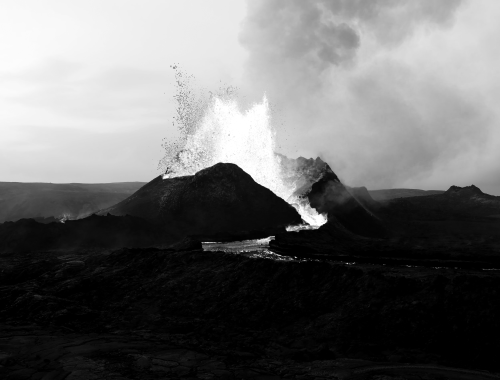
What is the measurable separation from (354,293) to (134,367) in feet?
19.0

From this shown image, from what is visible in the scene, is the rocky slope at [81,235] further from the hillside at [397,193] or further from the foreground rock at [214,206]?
the hillside at [397,193]

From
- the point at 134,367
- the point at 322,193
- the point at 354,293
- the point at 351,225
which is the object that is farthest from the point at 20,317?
the point at 322,193

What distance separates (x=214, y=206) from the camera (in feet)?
100

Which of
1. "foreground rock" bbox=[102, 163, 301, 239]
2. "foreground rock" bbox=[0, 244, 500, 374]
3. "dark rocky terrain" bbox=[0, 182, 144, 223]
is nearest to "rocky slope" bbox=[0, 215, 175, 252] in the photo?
"foreground rock" bbox=[102, 163, 301, 239]

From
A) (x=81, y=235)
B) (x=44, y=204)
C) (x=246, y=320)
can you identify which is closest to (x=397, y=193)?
(x=44, y=204)

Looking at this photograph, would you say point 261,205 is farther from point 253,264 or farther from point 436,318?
point 436,318

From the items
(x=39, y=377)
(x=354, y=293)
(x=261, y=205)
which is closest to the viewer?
(x=39, y=377)

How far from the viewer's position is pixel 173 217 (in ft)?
97.0

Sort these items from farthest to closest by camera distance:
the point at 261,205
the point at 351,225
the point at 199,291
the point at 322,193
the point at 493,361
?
the point at 322,193 < the point at 351,225 < the point at 261,205 < the point at 199,291 < the point at 493,361

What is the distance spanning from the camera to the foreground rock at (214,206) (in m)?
29.2

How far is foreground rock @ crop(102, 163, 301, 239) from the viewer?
29172 mm

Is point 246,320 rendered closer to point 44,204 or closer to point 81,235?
point 81,235

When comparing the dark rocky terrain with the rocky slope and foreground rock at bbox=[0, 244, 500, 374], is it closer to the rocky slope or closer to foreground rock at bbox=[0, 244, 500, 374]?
the rocky slope

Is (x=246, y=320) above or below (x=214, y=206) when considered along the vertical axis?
below
